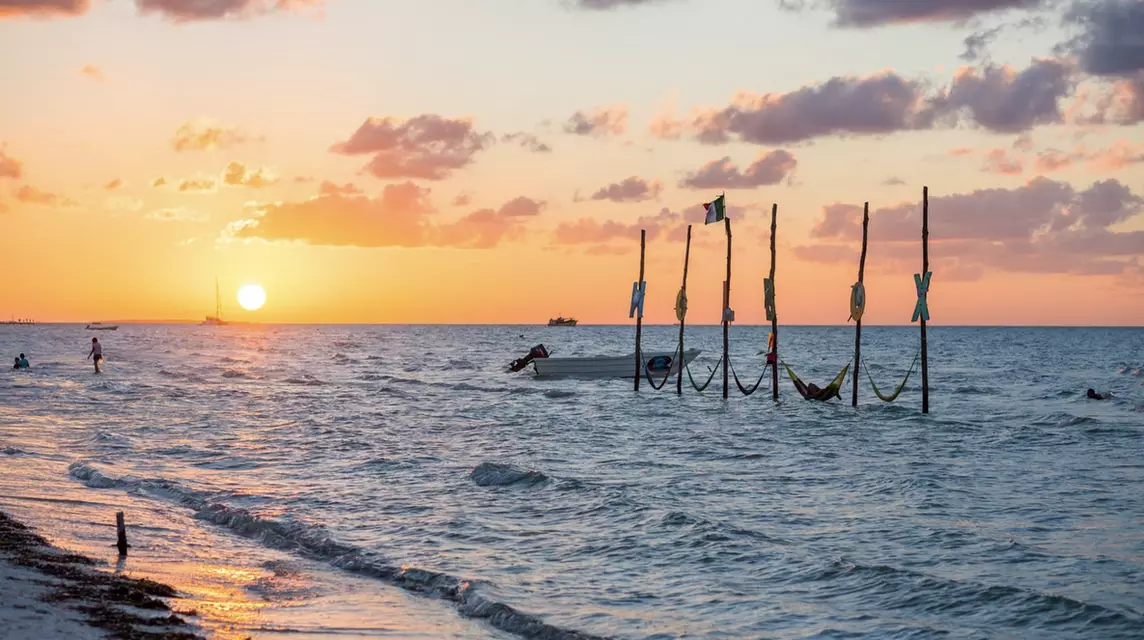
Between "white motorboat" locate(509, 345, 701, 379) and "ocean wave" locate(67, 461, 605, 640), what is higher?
"white motorboat" locate(509, 345, 701, 379)

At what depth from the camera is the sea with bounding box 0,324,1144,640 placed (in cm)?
1173

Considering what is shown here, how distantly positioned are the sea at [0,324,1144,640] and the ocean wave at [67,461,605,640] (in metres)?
0.05

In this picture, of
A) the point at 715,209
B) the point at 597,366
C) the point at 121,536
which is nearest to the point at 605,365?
the point at 597,366

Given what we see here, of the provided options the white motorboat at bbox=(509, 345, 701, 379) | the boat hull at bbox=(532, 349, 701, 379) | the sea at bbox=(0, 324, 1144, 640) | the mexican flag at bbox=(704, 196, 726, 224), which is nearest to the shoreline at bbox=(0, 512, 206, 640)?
the sea at bbox=(0, 324, 1144, 640)

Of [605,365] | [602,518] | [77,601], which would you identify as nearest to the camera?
[77,601]

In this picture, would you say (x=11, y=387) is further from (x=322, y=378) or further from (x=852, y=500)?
(x=852, y=500)

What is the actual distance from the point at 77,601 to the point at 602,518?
29.0 feet

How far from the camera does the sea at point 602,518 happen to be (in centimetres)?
1173

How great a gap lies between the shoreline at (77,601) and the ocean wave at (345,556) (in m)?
2.78

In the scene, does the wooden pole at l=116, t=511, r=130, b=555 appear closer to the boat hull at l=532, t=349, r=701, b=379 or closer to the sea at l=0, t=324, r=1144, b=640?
the sea at l=0, t=324, r=1144, b=640

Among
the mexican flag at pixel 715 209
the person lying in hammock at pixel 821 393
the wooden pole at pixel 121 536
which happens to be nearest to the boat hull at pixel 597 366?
the person lying in hammock at pixel 821 393

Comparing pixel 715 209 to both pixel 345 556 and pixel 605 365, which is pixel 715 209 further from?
pixel 345 556

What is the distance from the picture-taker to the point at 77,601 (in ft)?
33.6

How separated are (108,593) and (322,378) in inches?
2144
